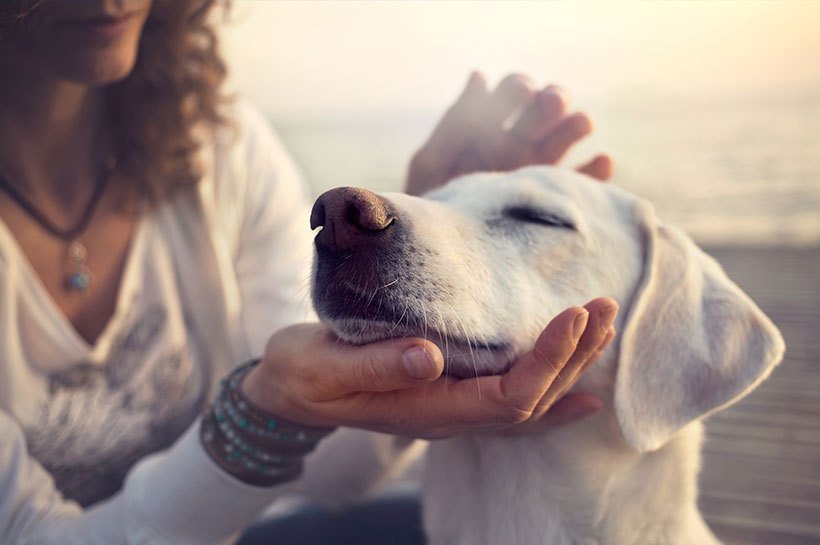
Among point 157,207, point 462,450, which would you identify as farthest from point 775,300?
point 157,207

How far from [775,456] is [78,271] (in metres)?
2.12

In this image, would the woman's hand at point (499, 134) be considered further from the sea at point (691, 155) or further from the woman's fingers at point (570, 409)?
the woman's fingers at point (570, 409)

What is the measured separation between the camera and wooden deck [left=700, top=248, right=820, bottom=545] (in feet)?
6.31

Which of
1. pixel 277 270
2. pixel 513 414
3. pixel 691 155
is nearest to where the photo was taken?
pixel 513 414

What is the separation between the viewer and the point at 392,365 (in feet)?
3.74

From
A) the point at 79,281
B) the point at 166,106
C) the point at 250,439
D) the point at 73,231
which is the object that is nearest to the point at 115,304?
the point at 79,281

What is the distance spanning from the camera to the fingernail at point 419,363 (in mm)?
1110

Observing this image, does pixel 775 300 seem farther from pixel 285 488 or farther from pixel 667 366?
pixel 285 488

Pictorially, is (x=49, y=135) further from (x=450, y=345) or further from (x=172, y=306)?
(x=450, y=345)

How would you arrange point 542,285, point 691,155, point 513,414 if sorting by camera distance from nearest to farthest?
point 513,414
point 542,285
point 691,155

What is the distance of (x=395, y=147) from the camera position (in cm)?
210

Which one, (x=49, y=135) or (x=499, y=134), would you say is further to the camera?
(x=499, y=134)

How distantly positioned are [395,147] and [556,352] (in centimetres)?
112

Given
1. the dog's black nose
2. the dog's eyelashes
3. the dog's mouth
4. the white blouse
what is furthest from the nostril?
the dog's eyelashes
